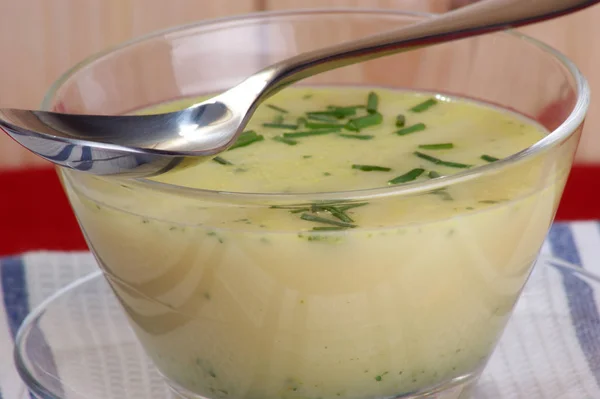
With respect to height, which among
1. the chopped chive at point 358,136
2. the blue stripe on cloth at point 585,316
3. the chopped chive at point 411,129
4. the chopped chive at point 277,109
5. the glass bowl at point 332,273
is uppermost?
the chopped chive at point 277,109

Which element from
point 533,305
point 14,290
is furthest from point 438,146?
point 14,290

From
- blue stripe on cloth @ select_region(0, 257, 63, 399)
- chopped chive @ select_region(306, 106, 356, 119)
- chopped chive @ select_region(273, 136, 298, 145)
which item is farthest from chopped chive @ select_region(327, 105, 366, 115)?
blue stripe on cloth @ select_region(0, 257, 63, 399)

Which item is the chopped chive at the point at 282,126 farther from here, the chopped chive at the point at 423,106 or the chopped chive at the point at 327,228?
the chopped chive at the point at 327,228

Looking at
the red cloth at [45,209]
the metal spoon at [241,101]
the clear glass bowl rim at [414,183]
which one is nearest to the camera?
the clear glass bowl rim at [414,183]

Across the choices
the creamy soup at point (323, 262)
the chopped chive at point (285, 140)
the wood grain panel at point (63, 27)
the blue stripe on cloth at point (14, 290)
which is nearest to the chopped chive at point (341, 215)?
the creamy soup at point (323, 262)

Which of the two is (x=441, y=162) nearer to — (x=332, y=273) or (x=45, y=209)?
(x=332, y=273)

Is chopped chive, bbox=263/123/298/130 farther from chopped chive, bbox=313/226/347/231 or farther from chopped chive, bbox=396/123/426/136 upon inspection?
chopped chive, bbox=313/226/347/231
